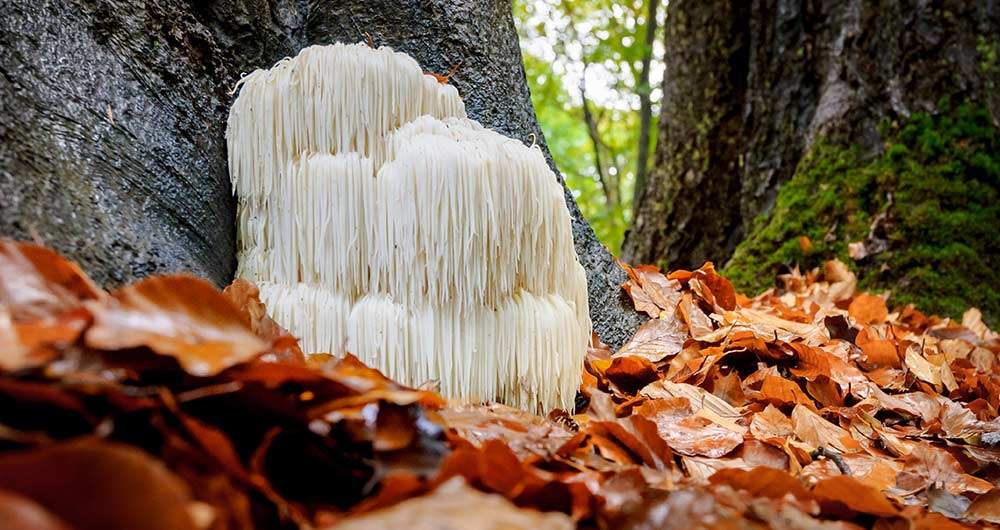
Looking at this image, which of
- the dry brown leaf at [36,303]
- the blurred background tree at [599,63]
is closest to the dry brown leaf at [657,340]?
the dry brown leaf at [36,303]

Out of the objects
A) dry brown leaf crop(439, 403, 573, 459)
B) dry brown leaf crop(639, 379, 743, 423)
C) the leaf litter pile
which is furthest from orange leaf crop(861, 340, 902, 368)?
dry brown leaf crop(439, 403, 573, 459)

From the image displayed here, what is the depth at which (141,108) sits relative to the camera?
1.96m

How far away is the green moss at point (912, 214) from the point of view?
4188 millimetres

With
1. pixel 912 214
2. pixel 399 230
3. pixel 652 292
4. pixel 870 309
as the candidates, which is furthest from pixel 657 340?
pixel 912 214

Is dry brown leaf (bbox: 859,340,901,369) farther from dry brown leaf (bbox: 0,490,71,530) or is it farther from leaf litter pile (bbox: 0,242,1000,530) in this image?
dry brown leaf (bbox: 0,490,71,530)

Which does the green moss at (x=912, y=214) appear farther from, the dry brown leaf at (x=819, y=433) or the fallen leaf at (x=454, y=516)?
the fallen leaf at (x=454, y=516)

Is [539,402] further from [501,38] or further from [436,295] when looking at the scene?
[501,38]

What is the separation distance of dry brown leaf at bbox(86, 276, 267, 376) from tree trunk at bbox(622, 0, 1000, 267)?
15.0 feet

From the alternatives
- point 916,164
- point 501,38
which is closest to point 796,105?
point 916,164

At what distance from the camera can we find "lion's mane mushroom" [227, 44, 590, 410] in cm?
183

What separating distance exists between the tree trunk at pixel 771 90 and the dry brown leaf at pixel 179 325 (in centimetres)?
457

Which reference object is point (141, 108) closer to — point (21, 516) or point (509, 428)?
point (509, 428)

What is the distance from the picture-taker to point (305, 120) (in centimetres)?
199

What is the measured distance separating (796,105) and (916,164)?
3.35 ft
